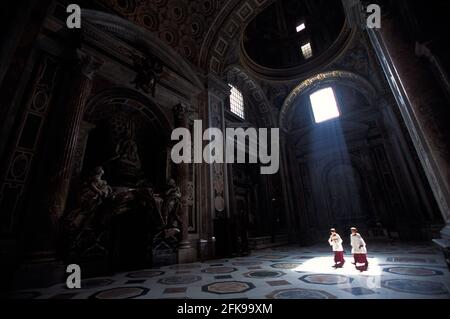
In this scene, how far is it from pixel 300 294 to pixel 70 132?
189 inches

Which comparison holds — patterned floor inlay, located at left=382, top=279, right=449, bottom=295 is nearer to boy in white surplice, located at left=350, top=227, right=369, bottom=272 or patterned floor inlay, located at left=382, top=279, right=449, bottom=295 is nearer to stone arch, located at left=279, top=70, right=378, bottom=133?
boy in white surplice, located at left=350, top=227, right=369, bottom=272

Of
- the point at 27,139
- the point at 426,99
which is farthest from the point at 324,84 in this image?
the point at 27,139

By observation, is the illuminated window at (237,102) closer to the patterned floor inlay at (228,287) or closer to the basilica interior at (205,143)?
the basilica interior at (205,143)

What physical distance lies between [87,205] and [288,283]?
3840 millimetres

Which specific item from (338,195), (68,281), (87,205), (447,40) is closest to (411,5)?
(447,40)

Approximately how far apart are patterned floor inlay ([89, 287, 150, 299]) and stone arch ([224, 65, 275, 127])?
34.4 ft

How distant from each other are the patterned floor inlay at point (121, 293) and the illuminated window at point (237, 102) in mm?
9497

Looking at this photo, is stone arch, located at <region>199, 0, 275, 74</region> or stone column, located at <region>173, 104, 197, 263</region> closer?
stone column, located at <region>173, 104, 197, 263</region>

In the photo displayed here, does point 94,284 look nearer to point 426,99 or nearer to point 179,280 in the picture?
point 179,280

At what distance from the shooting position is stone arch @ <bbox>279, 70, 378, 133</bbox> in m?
10.7

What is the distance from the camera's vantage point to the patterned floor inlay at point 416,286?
2.07 meters

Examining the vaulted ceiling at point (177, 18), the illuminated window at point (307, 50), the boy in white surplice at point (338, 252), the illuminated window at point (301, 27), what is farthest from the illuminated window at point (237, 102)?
the boy in white surplice at point (338, 252)

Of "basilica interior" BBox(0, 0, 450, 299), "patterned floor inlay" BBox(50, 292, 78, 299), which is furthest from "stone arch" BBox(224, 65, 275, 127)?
"patterned floor inlay" BBox(50, 292, 78, 299)
